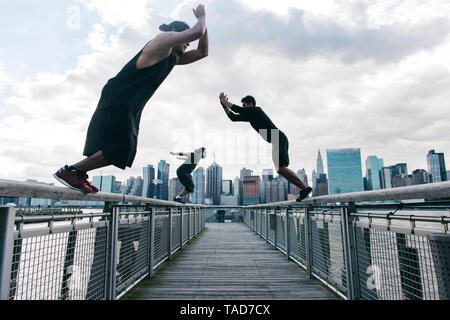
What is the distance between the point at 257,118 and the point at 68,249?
2591mm

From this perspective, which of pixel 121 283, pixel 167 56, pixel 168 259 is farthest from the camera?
pixel 168 259

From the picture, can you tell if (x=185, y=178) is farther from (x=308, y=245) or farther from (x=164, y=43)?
(x=164, y=43)

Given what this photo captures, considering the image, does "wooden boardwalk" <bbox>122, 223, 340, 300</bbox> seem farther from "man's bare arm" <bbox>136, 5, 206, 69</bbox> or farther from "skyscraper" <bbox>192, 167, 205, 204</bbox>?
"skyscraper" <bbox>192, 167, 205, 204</bbox>

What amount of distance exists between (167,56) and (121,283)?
2.36 m

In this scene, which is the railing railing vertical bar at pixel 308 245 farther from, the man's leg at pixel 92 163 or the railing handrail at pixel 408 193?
the man's leg at pixel 92 163

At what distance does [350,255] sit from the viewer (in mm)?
2615

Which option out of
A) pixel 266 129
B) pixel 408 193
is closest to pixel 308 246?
pixel 266 129

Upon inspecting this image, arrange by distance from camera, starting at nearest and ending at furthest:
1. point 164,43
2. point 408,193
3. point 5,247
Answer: point 5,247, point 408,193, point 164,43

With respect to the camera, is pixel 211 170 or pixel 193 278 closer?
pixel 193 278

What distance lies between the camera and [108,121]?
1.83m

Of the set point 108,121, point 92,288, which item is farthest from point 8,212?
point 92,288

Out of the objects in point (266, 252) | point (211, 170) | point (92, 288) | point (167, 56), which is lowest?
point (266, 252)

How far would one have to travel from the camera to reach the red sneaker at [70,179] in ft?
5.73
